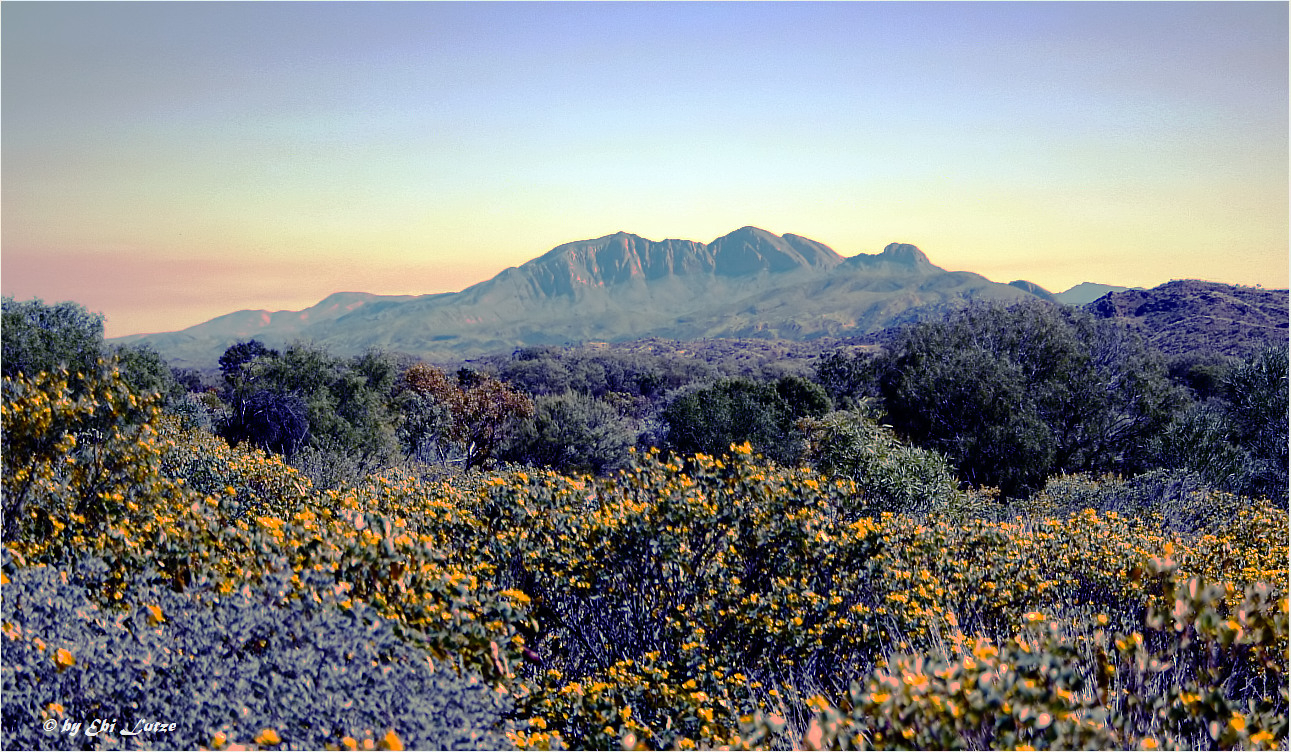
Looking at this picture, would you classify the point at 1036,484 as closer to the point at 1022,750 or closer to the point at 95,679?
the point at 1022,750

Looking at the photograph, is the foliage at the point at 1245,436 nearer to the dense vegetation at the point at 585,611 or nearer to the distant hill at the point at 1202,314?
the dense vegetation at the point at 585,611

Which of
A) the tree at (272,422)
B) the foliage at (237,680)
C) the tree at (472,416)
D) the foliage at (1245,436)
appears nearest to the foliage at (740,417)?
the tree at (472,416)

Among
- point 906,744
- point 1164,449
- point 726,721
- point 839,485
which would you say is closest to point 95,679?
point 726,721

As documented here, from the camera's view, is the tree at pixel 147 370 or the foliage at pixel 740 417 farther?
the foliage at pixel 740 417

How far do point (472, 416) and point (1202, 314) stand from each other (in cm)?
6808

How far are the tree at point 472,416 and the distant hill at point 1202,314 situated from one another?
127ft

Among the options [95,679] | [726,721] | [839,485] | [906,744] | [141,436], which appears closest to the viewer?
Answer: [906,744]

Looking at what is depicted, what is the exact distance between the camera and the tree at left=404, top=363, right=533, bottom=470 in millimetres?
26781

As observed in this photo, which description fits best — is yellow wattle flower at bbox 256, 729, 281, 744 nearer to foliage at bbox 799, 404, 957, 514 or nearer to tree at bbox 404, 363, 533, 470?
foliage at bbox 799, 404, 957, 514

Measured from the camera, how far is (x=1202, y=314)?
66.8 m

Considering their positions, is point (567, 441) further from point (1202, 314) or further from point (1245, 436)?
point (1202, 314)

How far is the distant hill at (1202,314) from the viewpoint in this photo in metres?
53.3

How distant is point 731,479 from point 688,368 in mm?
69188

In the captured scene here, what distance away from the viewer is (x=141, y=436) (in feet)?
18.5
